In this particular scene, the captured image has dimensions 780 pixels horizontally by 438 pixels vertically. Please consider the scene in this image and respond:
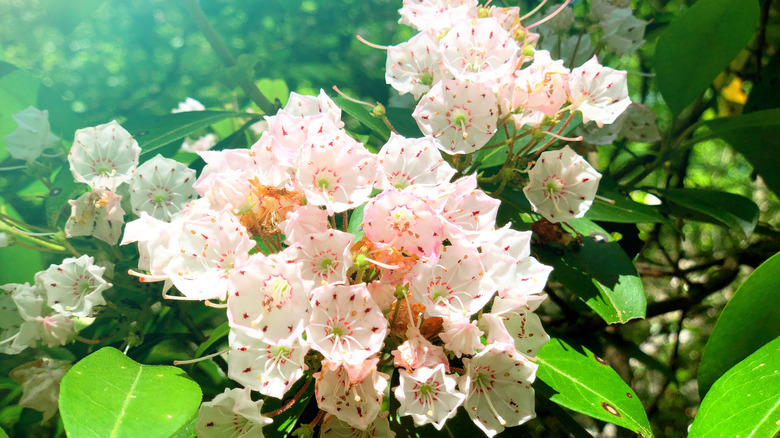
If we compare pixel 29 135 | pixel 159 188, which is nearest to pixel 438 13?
pixel 159 188

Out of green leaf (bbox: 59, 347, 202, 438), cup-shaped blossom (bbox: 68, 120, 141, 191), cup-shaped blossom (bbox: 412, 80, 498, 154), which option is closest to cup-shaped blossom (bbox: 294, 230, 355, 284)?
green leaf (bbox: 59, 347, 202, 438)

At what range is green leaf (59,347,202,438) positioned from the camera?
0.61m

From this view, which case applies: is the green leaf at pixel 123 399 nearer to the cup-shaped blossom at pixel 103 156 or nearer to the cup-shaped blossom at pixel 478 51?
the cup-shaped blossom at pixel 103 156

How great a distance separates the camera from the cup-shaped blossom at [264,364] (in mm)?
674

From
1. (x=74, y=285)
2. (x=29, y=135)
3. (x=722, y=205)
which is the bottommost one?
(x=722, y=205)

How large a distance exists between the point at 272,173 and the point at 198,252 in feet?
0.45

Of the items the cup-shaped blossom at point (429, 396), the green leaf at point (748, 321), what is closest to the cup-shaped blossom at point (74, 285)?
the cup-shaped blossom at point (429, 396)

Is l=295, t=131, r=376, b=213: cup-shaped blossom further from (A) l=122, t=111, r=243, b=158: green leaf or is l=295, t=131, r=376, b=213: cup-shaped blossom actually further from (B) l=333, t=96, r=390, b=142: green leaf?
(A) l=122, t=111, r=243, b=158: green leaf

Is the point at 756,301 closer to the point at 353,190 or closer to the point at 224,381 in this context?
the point at 353,190

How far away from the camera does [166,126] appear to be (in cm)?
138

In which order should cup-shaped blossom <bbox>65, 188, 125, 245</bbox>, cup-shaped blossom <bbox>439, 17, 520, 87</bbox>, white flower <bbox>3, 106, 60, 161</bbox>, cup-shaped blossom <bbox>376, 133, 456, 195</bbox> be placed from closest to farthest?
cup-shaped blossom <bbox>376, 133, 456, 195</bbox> → cup-shaped blossom <bbox>439, 17, 520, 87</bbox> → cup-shaped blossom <bbox>65, 188, 125, 245</bbox> → white flower <bbox>3, 106, 60, 161</bbox>

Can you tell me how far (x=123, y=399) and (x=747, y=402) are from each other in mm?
783

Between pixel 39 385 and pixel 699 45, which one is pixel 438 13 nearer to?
pixel 699 45

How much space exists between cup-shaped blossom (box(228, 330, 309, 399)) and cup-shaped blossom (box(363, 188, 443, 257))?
16cm
